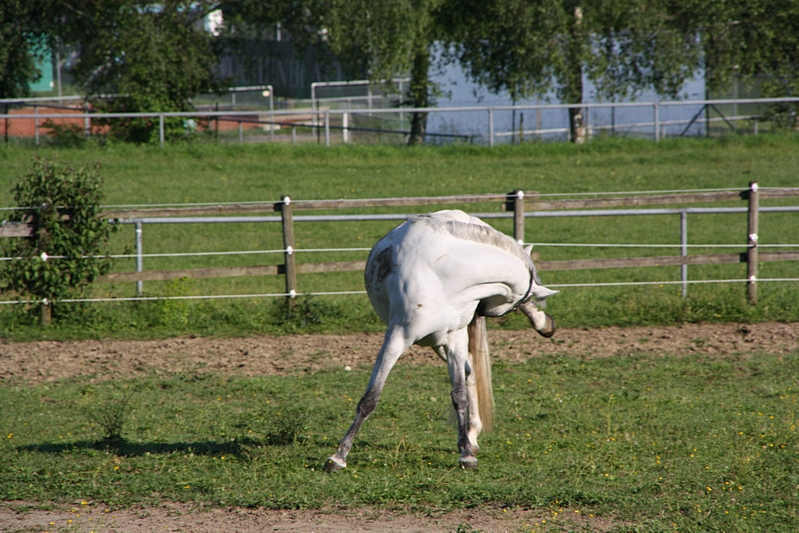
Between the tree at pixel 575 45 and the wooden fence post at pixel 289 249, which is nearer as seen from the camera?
the wooden fence post at pixel 289 249

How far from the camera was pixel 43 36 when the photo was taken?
21.5 metres

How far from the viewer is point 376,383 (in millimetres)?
4758

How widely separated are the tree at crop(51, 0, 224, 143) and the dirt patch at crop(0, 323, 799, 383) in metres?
11.2

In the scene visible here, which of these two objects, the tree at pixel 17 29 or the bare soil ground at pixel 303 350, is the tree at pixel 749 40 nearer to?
the bare soil ground at pixel 303 350

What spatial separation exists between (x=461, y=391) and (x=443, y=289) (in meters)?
0.71

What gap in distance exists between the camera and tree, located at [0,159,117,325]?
8.70 metres

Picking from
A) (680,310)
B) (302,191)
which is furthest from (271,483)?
(302,191)

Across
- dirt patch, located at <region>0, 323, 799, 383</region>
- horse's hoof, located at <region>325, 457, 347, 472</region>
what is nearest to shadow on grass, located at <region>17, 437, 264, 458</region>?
horse's hoof, located at <region>325, 457, 347, 472</region>

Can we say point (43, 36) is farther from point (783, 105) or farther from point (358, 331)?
point (783, 105)

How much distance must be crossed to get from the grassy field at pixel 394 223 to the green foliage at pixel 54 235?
433 mm

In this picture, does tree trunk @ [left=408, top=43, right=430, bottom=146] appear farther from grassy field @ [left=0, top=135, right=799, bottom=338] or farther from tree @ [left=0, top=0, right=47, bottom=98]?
tree @ [left=0, top=0, right=47, bottom=98]

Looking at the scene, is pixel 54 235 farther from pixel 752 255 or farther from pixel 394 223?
pixel 752 255

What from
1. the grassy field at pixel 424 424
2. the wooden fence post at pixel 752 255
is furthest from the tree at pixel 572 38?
the wooden fence post at pixel 752 255

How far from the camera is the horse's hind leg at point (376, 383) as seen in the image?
467cm
